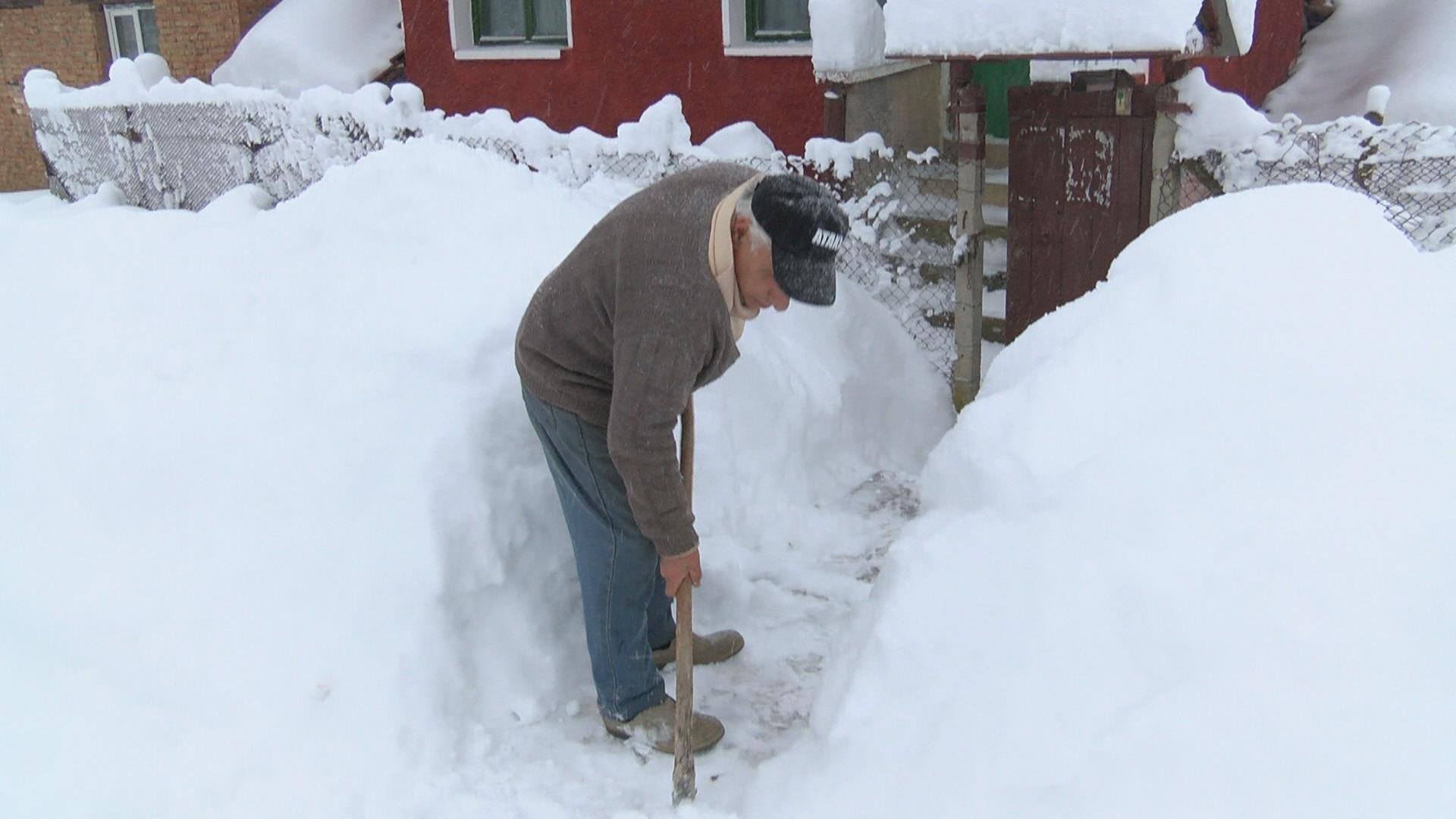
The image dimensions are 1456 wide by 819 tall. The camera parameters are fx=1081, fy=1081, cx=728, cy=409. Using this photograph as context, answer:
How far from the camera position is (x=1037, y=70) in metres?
8.47

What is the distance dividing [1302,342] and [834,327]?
301 centimetres

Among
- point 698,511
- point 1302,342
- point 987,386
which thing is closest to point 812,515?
point 698,511

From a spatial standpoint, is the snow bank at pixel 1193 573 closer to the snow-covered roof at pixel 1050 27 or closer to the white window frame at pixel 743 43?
the snow-covered roof at pixel 1050 27

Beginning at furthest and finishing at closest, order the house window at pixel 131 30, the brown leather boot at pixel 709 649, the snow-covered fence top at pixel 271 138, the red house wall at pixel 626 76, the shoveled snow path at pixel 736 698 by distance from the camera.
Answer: the house window at pixel 131 30, the red house wall at pixel 626 76, the snow-covered fence top at pixel 271 138, the brown leather boot at pixel 709 649, the shoveled snow path at pixel 736 698

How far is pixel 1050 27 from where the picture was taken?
4469 mm

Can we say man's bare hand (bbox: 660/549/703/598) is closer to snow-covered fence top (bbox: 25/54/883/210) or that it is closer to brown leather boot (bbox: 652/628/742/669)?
brown leather boot (bbox: 652/628/742/669)

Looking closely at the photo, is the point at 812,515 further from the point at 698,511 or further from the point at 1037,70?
the point at 1037,70

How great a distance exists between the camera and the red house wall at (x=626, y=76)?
8.59 meters

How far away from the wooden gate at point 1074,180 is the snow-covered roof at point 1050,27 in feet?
1.52

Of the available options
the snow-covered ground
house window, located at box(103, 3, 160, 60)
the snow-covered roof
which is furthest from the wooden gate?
house window, located at box(103, 3, 160, 60)

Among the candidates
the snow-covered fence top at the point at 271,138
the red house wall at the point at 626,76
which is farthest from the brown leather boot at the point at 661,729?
the red house wall at the point at 626,76

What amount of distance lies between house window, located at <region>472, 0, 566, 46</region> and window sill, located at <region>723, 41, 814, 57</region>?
1998mm

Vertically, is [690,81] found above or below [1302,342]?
above

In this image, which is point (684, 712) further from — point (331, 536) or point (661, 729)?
point (331, 536)
